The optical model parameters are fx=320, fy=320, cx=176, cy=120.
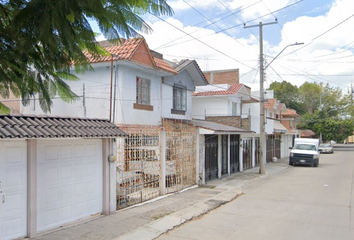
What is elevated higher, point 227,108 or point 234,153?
point 227,108

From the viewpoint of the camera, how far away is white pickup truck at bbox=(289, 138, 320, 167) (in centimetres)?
2570

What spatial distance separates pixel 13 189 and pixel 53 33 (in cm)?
457

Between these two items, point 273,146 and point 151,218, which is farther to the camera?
point 273,146

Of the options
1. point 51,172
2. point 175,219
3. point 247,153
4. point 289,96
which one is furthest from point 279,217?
point 289,96

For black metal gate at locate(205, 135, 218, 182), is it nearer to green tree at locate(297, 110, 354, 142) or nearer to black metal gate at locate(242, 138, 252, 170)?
black metal gate at locate(242, 138, 252, 170)

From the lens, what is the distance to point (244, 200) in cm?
1178

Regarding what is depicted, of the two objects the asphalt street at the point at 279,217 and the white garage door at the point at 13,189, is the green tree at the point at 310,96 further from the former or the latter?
the white garage door at the point at 13,189

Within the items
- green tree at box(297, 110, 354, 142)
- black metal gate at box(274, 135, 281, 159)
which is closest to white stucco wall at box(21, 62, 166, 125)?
black metal gate at box(274, 135, 281, 159)

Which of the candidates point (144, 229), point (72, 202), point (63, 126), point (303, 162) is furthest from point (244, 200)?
point (303, 162)

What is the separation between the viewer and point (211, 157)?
1619cm

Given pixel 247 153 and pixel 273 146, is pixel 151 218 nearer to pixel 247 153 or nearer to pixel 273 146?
pixel 247 153

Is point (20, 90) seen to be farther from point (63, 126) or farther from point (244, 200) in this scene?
point (244, 200)

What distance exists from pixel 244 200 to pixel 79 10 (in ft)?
33.6

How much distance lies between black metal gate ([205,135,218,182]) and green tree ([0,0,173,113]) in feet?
40.3
